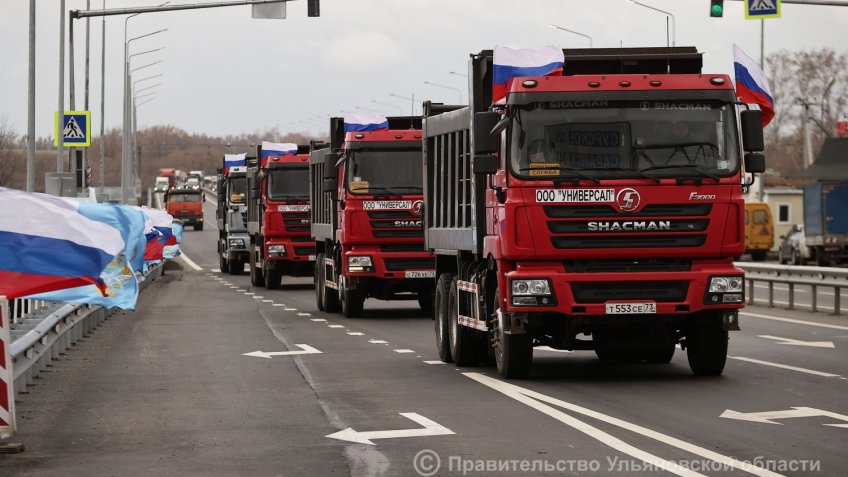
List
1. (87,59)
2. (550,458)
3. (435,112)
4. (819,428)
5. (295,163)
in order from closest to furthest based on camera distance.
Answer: (550,458)
(819,428)
(435,112)
(295,163)
(87,59)

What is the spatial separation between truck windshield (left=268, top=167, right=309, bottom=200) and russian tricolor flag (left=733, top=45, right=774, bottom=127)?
74.9 feet

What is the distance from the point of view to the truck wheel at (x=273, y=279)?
136 ft

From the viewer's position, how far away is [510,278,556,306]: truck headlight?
15.3 m

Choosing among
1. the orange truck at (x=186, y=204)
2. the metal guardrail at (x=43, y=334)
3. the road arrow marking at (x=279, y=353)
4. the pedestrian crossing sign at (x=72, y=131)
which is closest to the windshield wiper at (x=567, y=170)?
the metal guardrail at (x=43, y=334)

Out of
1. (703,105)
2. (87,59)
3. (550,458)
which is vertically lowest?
(550,458)

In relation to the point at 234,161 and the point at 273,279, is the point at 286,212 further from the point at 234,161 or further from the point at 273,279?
Result: the point at 234,161

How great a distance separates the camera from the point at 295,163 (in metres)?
40.1

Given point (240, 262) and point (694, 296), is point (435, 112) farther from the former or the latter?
point (240, 262)

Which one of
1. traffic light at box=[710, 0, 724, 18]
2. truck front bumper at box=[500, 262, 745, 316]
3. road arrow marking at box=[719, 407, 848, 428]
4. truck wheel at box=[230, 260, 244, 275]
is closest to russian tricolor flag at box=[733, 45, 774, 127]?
truck front bumper at box=[500, 262, 745, 316]

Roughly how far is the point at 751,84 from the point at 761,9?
49.5 feet

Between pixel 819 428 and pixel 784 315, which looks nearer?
pixel 819 428

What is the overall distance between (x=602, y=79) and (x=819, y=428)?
15.6 feet

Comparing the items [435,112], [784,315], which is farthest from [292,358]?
[784,315]
